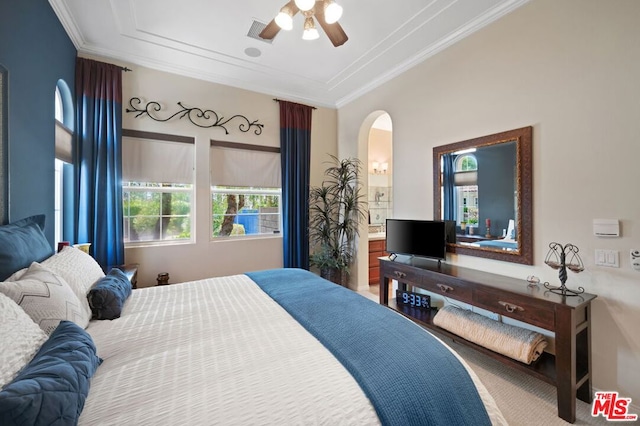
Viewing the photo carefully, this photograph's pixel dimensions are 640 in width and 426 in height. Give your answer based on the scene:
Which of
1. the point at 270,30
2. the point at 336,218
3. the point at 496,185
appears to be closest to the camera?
the point at 270,30

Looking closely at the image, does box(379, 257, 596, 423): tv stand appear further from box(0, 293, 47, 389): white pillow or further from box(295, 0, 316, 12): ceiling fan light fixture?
box(0, 293, 47, 389): white pillow

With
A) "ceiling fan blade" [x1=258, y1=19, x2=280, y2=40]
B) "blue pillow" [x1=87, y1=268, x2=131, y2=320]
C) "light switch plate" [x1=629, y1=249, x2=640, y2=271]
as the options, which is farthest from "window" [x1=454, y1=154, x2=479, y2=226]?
"blue pillow" [x1=87, y1=268, x2=131, y2=320]

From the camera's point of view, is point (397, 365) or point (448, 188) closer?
point (397, 365)

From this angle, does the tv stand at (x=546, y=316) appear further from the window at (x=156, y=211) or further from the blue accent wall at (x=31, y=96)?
the blue accent wall at (x=31, y=96)

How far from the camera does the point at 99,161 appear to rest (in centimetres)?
298

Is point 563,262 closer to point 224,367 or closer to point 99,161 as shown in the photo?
point 224,367

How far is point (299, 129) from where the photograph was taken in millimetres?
4203

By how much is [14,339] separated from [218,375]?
25.3 inches

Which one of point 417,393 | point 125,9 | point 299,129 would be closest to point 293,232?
point 299,129

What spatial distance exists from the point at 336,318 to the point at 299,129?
10.8ft

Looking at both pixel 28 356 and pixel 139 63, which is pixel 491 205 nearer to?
pixel 28 356

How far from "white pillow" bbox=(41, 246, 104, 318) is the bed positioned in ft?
0.04

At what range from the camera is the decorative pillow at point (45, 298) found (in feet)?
3.67

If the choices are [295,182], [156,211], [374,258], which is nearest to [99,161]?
[156,211]
